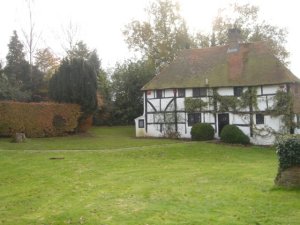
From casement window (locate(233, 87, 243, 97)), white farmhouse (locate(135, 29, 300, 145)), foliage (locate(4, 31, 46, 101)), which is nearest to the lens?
white farmhouse (locate(135, 29, 300, 145))

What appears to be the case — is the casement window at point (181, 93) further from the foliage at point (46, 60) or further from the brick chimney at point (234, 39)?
the foliage at point (46, 60)

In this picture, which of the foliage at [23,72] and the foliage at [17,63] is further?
the foliage at [17,63]

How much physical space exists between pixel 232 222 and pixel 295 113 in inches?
915

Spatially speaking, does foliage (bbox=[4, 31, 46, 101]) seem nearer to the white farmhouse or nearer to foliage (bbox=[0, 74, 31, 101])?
foliage (bbox=[0, 74, 31, 101])

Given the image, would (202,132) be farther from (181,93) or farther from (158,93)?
(158,93)

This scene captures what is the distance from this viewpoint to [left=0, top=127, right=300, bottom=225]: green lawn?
10.2 m

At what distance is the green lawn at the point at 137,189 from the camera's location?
33.5 ft

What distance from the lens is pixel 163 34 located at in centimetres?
4900

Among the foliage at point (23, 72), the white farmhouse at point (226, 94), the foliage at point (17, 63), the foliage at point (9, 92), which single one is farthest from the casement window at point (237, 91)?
the foliage at point (17, 63)

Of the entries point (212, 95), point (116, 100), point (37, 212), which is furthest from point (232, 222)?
point (116, 100)

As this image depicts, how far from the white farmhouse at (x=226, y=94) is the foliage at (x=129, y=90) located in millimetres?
7171

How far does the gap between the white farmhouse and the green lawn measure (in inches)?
249

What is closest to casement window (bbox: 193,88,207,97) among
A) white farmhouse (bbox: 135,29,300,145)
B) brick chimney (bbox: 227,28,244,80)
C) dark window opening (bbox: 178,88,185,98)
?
white farmhouse (bbox: 135,29,300,145)

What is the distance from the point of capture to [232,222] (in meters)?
9.36
